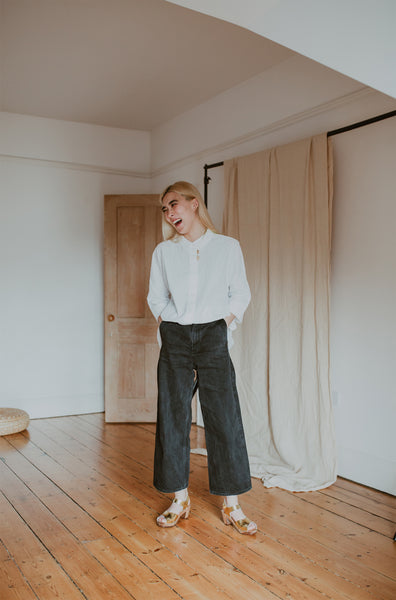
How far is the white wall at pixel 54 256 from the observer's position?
5.00 meters

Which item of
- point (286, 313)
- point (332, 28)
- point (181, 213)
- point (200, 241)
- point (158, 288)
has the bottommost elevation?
point (286, 313)

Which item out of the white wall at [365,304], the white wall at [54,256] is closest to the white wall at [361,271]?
the white wall at [365,304]

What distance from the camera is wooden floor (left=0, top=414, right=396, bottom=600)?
2.09 m

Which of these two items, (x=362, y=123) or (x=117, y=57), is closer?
(x=362, y=123)

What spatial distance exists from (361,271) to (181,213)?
126 centimetres

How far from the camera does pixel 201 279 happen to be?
2.65m

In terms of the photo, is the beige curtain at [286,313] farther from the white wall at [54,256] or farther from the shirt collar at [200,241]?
the white wall at [54,256]

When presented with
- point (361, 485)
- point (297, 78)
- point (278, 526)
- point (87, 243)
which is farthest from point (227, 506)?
point (87, 243)

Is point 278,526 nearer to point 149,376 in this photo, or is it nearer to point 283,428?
point 283,428

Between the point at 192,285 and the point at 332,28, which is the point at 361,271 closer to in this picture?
the point at 192,285

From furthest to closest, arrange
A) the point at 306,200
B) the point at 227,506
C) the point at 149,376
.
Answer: the point at 149,376, the point at 306,200, the point at 227,506

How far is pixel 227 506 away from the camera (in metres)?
2.65

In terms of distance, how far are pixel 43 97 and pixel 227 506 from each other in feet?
12.0

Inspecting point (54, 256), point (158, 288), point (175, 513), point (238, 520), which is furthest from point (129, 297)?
point (238, 520)
